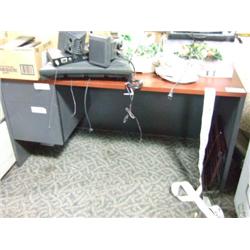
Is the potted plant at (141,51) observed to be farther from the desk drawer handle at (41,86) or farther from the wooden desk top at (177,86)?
the desk drawer handle at (41,86)

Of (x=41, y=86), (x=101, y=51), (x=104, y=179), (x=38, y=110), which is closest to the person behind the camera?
(x=101, y=51)

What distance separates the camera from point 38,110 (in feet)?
5.30

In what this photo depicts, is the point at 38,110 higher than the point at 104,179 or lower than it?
higher

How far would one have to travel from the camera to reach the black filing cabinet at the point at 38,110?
60.9 inches

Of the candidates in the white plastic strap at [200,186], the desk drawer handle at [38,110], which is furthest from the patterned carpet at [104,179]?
the desk drawer handle at [38,110]

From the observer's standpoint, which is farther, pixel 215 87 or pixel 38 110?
pixel 38 110

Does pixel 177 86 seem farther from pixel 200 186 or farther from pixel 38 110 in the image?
Result: pixel 38 110

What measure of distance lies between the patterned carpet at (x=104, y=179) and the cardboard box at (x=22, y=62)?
0.74 meters

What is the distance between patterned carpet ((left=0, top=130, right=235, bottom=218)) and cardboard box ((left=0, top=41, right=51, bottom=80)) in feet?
2.43

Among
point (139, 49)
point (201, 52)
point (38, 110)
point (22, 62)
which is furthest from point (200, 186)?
point (22, 62)

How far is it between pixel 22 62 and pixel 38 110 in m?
0.32

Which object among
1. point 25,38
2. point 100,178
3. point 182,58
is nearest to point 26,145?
point 100,178

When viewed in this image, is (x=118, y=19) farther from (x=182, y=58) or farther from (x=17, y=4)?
(x=182, y=58)
